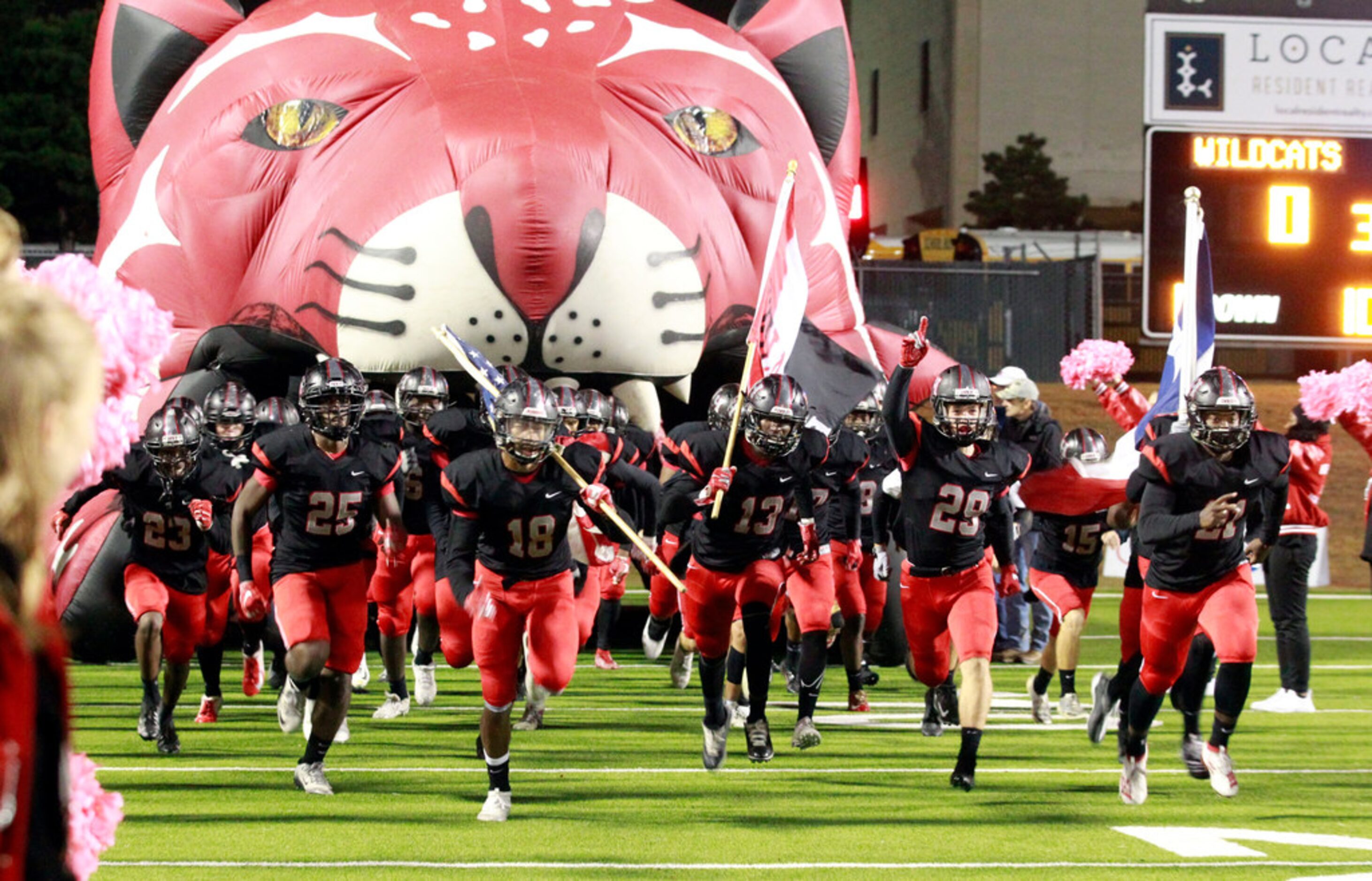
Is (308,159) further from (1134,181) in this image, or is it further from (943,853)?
(1134,181)

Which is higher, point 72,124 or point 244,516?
point 72,124

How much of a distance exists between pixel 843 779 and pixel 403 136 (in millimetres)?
4306

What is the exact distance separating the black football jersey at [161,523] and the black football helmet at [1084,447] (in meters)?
4.60

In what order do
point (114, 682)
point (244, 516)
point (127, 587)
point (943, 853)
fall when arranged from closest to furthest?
point (943, 853) < point (244, 516) < point (127, 587) < point (114, 682)

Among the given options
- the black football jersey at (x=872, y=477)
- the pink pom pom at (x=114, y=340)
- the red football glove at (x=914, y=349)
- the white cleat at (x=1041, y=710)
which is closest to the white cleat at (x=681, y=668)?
the black football jersey at (x=872, y=477)

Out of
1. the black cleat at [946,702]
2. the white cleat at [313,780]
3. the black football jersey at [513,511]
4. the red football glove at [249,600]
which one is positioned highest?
the black football jersey at [513,511]

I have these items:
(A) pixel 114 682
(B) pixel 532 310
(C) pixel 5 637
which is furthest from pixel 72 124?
(C) pixel 5 637

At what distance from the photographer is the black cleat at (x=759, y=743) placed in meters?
7.98

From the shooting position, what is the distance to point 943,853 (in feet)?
19.6

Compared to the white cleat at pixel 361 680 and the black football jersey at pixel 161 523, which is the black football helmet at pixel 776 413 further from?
the white cleat at pixel 361 680

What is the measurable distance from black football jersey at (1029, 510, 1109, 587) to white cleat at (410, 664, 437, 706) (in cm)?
325

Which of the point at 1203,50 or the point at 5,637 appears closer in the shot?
the point at 5,637

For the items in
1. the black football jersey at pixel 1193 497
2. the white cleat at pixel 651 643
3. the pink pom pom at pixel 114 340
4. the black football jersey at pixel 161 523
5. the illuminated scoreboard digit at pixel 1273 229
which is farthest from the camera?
the illuminated scoreboard digit at pixel 1273 229

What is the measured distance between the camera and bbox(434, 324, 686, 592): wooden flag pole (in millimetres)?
6922
